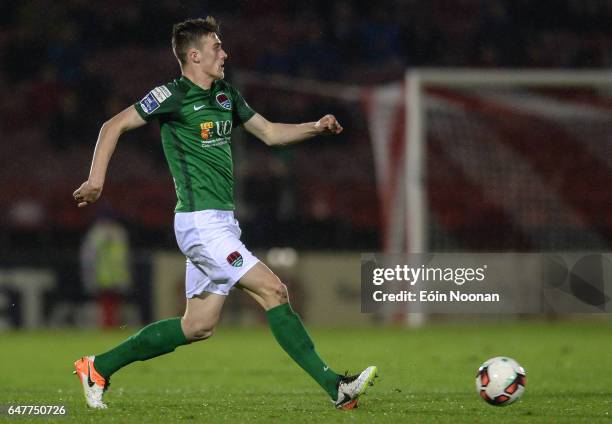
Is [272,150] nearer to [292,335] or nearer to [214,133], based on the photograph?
[214,133]

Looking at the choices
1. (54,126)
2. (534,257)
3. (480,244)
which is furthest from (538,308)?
(54,126)

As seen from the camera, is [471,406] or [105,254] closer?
[471,406]

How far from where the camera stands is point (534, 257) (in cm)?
1438

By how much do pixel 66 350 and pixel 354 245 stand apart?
6023mm

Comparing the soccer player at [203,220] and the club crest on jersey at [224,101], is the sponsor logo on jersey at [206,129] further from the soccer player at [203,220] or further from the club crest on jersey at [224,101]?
the club crest on jersey at [224,101]

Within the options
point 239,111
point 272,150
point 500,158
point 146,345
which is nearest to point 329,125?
point 239,111

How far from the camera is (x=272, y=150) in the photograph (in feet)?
62.5

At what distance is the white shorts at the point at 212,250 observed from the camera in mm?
5539

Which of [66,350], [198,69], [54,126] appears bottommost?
[66,350]

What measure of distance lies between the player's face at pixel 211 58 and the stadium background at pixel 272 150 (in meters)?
8.76

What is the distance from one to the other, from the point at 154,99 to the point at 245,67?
1505 centimetres

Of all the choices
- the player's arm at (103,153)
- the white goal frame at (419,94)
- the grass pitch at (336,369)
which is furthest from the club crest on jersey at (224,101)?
the white goal frame at (419,94)

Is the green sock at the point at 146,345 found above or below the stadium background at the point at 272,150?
below

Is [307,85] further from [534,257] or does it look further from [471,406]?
[471,406]
